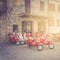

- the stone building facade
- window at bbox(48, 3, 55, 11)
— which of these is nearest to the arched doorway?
the stone building facade

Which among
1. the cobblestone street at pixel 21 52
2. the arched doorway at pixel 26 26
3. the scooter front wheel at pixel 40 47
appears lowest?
the cobblestone street at pixel 21 52

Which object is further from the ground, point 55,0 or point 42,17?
point 55,0

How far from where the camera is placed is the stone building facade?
208 centimetres

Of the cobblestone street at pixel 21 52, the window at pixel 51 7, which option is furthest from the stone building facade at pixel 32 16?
the cobblestone street at pixel 21 52

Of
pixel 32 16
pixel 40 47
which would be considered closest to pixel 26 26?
pixel 32 16

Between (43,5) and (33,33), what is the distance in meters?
0.31

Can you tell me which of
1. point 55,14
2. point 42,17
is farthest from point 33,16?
point 55,14

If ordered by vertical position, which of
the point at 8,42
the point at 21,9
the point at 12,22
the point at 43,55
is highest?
the point at 21,9

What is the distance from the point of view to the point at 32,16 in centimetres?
212

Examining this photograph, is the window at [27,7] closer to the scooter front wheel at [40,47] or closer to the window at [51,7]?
Answer: the window at [51,7]

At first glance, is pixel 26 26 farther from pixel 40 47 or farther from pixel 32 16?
pixel 40 47

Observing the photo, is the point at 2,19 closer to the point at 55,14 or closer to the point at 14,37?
the point at 14,37

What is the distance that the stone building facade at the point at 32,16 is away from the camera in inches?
81.7

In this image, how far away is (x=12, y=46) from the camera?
2119 millimetres
